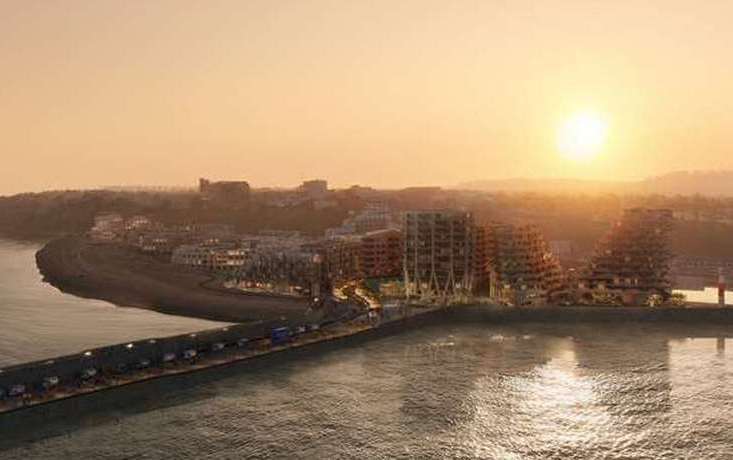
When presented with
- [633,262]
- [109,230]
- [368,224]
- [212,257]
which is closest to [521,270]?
[633,262]

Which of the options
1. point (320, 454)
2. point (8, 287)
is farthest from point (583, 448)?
point (8, 287)

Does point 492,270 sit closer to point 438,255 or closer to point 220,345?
point 438,255

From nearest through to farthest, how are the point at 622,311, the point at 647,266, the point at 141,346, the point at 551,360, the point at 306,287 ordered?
the point at 141,346
the point at 551,360
the point at 622,311
the point at 647,266
the point at 306,287

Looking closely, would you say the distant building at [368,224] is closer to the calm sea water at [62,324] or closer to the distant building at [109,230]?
the calm sea water at [62,324]

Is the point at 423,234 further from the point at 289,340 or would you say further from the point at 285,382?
the point at 285,382

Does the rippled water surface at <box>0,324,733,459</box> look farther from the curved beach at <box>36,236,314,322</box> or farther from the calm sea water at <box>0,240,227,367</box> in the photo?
the calm sea water at <box>0,240,227,367</box>
